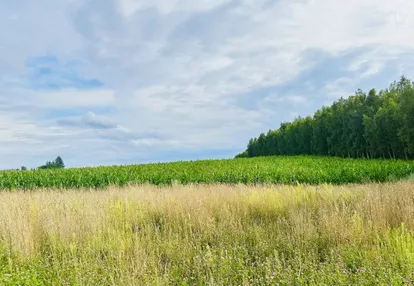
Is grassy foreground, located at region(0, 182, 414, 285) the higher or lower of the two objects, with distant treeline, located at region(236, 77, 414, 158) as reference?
lower

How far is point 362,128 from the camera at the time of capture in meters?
54.2

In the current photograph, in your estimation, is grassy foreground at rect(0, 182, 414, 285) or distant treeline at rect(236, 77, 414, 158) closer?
grassy foreground at rect(0, 182, 414, 285)

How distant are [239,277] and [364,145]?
52.5m

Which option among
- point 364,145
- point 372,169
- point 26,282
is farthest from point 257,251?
point 364,145

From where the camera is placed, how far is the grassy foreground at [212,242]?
5.84 m

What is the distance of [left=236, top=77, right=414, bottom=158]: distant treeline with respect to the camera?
43406mm

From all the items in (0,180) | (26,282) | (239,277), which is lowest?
(239,277)

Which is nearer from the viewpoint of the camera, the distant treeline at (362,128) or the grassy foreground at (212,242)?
the grassy foreground at (212,242)

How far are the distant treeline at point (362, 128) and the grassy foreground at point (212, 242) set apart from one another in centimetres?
3669

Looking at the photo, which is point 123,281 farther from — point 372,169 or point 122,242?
point 372,169

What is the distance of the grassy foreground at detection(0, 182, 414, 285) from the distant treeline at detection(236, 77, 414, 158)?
36688 mm

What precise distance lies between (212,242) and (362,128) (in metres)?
51.3

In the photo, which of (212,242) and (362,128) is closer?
(212,242)

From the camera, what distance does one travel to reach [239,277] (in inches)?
240
